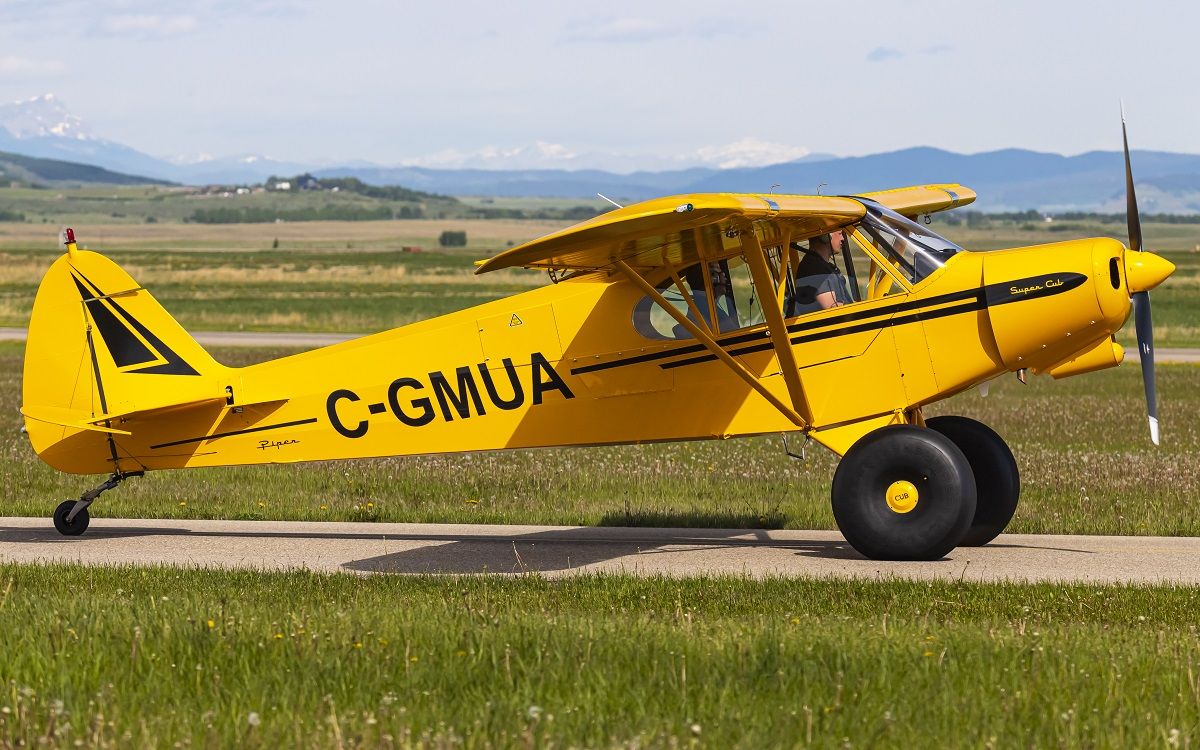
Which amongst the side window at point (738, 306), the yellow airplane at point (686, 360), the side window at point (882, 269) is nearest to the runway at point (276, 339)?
the yellow airplane at point (686, 360)

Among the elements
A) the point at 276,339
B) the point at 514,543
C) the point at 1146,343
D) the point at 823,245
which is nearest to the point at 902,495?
the point at 823,245

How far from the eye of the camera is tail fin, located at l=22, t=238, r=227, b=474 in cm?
1212

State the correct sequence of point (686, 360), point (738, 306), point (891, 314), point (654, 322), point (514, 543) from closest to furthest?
point (891, 314)
point (738, 306)
point (686, 360)
point (654, 322)
point (514, 543)

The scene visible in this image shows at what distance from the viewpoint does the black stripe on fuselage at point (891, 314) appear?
406 inches

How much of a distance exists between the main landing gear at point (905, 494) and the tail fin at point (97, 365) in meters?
5.24

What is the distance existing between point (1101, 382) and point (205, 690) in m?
27.1

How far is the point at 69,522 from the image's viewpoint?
40.9ft

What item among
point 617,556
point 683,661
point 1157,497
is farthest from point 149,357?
point 1157,497

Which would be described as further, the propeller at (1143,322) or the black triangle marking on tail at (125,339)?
the black triangle marking on tail at (125,339)

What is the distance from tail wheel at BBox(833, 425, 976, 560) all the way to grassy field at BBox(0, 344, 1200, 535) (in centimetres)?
231

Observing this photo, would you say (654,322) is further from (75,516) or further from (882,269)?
(75,516)

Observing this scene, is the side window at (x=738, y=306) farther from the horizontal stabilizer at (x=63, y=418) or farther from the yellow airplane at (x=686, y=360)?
the horizontal stabilizer at (x=63, y=418)

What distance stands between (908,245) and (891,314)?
534 mm

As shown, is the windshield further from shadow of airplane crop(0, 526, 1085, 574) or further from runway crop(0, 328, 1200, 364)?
runway crop(0, 328, 1200, 364)
